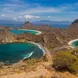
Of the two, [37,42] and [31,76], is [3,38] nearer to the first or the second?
[37,42]

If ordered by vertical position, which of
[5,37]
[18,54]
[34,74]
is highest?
[34,74]

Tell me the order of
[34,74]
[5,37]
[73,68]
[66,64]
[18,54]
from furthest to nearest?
[5,37], [18,54], [66,64], [73,68], [34,74]

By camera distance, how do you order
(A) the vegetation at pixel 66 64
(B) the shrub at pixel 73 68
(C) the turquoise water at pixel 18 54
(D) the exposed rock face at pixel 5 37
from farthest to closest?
(D) the exposed rock face at pixel 5 37, (C) the turquoise water at pixel 18 54, (A) the vegetation at pixel 66 64, (B) the shrub at pixel 73 68

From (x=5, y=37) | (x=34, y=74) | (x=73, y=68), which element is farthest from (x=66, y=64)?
(x=5, y=37)

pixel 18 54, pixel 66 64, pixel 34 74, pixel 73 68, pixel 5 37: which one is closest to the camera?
pixel 34 74

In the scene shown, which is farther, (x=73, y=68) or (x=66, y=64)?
(x=66, y=64)

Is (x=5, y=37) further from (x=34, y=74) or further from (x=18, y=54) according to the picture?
(x=34, y=74)

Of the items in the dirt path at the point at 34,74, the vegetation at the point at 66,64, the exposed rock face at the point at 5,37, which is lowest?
the exposed rock face at the point at 5,37

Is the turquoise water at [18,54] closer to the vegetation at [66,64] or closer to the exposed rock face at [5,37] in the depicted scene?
the vegetation at [66,64]

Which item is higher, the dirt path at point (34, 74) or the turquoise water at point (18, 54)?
the dirt path at point (34, 74)

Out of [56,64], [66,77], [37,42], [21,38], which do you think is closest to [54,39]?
[37,42]

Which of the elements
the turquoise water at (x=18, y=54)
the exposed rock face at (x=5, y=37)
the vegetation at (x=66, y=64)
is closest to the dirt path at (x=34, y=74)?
the vegetation at (x=66, y=64)

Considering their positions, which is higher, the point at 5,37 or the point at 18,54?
the point at 5,37
